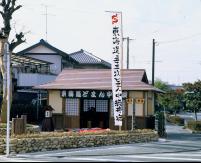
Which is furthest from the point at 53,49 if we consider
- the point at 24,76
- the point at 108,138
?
the point at 108,138

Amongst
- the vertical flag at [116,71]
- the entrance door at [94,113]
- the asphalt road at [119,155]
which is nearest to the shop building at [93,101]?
the entrance door at [94,113]

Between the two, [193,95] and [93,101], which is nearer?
[93,101]

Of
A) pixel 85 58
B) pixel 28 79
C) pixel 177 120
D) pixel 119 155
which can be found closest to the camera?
pixel 119 155

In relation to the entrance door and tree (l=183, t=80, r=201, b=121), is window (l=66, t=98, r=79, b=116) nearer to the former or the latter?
the entrance door

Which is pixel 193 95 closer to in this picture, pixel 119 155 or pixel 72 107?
pixel 72 107

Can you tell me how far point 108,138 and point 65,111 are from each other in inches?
404

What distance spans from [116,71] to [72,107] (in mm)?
8257

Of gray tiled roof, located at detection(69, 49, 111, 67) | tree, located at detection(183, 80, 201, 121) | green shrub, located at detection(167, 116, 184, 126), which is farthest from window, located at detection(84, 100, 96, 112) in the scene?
gray tiled roof, located at detection(69, 49, 111, 67)

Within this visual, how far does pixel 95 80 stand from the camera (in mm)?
33250

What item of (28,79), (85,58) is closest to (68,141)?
(28,79)

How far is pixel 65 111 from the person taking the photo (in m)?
32.2

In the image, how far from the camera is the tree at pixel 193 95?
43600mm

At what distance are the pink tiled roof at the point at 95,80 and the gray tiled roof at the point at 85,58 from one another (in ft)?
69.5

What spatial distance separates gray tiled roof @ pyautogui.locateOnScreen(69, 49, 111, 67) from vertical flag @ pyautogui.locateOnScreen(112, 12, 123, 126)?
31.2 m
